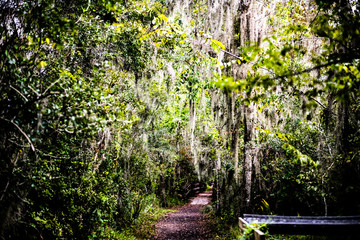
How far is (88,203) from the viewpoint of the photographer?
550 cm

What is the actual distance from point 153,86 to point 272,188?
6.07m

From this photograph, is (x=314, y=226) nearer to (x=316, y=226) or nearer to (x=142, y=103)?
(x=316, y=226)

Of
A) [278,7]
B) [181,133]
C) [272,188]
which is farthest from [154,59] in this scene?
[181,133]

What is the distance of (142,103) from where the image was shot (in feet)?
24.1

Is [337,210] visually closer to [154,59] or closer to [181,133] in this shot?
[154,59]

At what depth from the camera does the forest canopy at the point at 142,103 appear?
2.75m

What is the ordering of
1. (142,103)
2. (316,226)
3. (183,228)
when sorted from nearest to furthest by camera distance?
(316,226), (142,103), (183,228)

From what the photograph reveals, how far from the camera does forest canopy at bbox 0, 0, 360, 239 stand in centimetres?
275

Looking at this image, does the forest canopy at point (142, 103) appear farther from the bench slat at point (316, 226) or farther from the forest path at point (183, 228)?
the forest path at point (183, 228)

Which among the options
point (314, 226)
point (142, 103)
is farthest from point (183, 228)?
point (314, 226)

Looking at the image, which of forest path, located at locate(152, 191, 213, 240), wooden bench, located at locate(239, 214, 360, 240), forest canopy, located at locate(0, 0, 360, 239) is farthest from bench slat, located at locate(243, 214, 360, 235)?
forest path, located at locate(152, 191, 213, 240)

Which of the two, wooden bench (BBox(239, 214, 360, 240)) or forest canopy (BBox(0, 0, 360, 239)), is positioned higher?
forest canopy (BBox(0, 0, 360, 239))

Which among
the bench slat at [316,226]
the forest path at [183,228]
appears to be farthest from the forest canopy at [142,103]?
the forest path at [183,228]

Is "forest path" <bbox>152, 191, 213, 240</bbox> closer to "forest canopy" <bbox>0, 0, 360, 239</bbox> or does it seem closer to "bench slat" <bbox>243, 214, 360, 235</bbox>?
"forest canopy" <bbox>0, 0, 360, 239</bbox>
